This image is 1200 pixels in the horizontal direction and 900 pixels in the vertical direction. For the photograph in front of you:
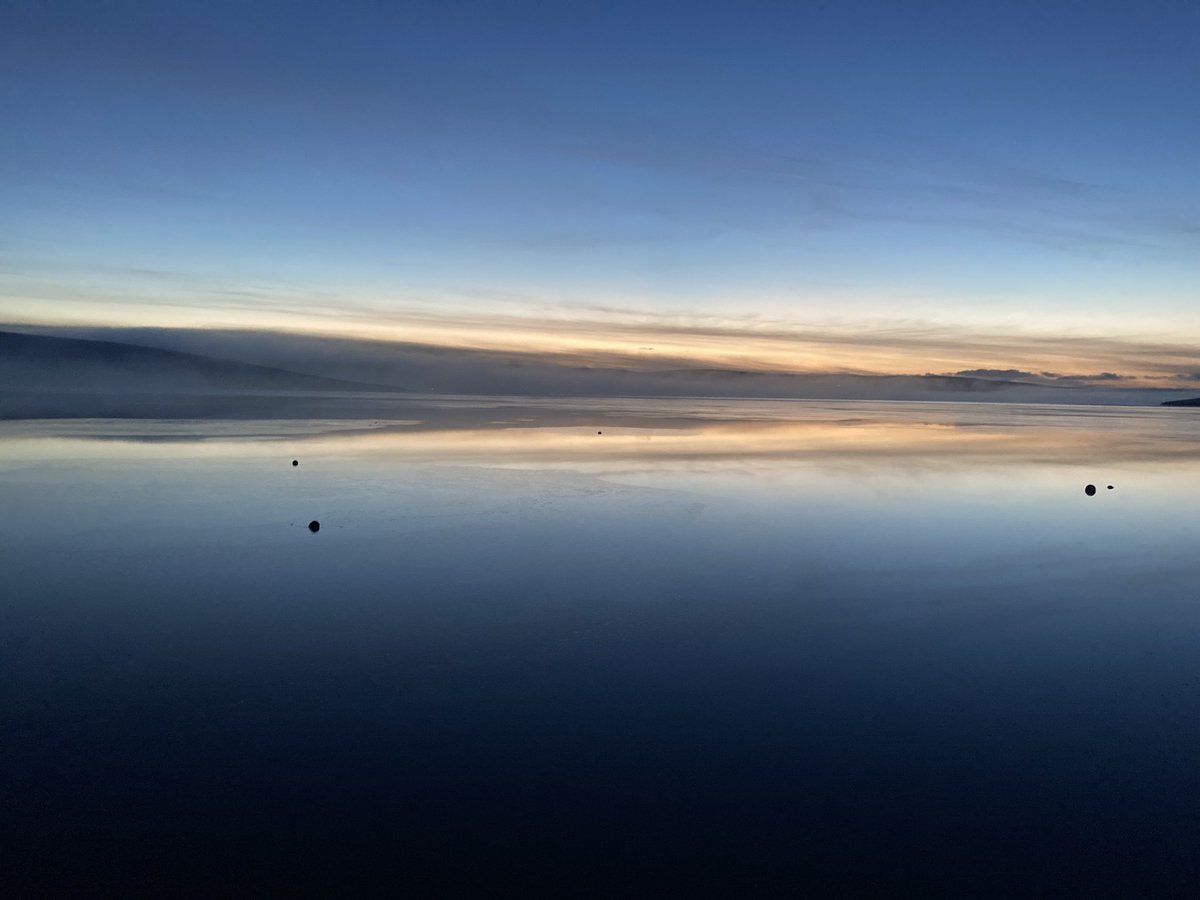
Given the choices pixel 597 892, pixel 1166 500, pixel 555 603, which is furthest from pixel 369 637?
pixel 1166 500

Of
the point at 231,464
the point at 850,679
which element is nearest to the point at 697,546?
the point at 850,679

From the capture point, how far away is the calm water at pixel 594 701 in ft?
12.1

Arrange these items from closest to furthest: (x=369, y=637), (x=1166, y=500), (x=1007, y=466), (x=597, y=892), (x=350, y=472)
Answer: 1. (x=597, y=892)
2. (x=369, y=637)
3. (x=1166, y=500)
4. (x=350, y=472)
5. (x=1007, y=466)

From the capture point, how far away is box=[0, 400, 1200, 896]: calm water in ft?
12.1

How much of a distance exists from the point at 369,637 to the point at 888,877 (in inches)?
166

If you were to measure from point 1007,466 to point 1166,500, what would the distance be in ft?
17.7

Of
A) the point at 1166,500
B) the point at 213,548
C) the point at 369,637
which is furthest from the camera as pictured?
the point at 1166,500

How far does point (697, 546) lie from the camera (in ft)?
32.8

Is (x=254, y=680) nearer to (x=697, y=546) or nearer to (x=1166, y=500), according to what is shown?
(x=697, y=546)

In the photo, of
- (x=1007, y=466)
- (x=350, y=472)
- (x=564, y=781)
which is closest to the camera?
(x=564, y=781)

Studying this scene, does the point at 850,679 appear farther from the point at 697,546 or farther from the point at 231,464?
the point at 231,464

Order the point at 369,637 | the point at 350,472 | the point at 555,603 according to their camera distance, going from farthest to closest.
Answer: the point at 350,472 < the point at 555,603 < the point at 369,637

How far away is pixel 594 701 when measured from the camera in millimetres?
5262

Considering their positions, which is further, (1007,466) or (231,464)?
(1007,466)
